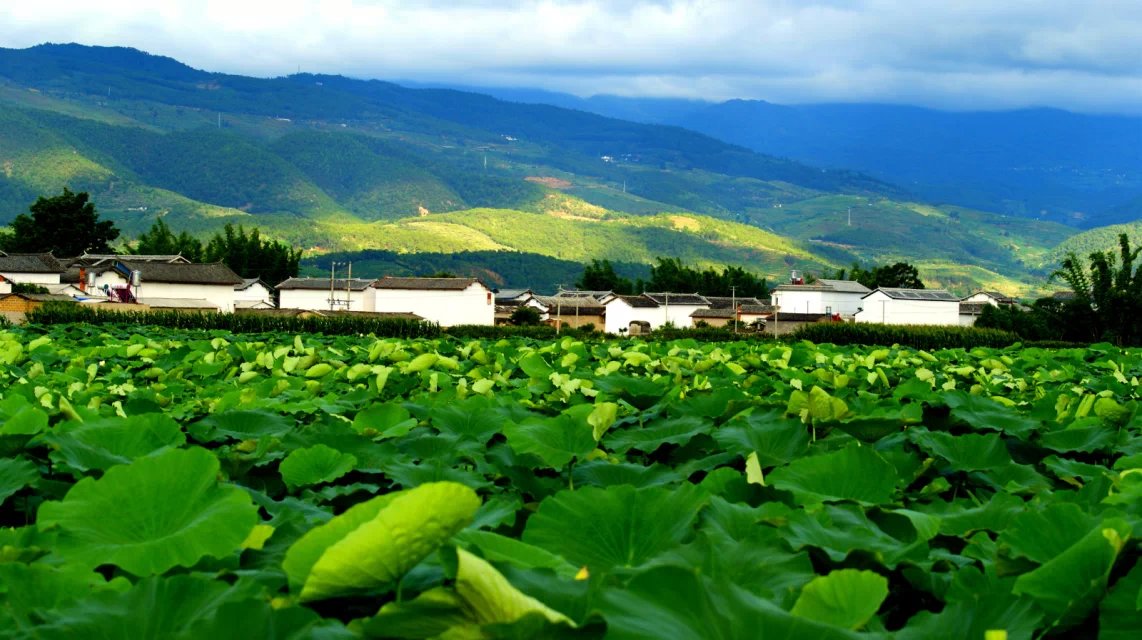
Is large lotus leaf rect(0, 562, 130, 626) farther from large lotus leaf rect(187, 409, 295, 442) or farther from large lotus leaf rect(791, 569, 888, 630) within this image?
large lotus leaf rect(187, 409, 295, 442)

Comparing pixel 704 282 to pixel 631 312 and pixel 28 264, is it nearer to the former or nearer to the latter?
pixel 631 312

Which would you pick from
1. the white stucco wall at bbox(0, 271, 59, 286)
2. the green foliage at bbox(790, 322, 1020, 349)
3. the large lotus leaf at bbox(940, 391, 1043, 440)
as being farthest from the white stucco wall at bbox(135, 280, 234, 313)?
the large lotus leaf at bbox(940, 391, 1043, 440)

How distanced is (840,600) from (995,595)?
0.21 m

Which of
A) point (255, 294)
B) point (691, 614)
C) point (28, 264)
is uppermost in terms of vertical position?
point (28, 264)

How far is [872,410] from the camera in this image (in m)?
3.51

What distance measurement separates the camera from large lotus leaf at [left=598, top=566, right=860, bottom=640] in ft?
3.19

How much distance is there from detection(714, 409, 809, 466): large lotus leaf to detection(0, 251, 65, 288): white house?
6906 cm

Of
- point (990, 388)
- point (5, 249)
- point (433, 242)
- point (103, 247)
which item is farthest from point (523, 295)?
point (990, 388)

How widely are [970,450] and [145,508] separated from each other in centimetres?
205

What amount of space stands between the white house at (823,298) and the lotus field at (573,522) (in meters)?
88.2

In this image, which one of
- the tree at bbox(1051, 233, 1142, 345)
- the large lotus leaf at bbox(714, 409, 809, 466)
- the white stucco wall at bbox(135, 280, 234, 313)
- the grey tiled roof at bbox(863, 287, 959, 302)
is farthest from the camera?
the grey tiled roof at bbox(863, 287, 959, 302)

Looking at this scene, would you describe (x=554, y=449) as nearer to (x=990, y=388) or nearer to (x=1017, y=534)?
(x=1017, y=534)

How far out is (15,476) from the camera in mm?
2135

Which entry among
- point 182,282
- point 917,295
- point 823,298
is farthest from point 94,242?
point 917,295
